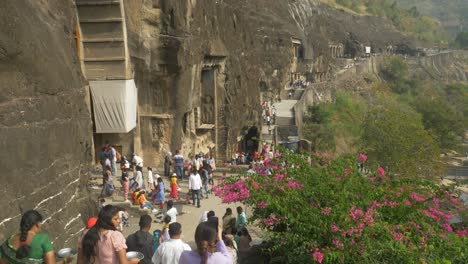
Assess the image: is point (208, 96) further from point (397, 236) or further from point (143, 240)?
point (143, 240)

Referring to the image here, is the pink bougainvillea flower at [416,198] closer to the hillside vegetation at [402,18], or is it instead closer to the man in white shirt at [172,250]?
the man in white shirt at [172,250]

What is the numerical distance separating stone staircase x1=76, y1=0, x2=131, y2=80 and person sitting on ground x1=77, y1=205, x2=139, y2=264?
43.4 feet

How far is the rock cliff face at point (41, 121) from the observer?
7.79m

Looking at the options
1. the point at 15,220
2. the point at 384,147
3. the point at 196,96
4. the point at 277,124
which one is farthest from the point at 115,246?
the point at 277,124

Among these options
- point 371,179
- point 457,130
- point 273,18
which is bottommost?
point 457,130

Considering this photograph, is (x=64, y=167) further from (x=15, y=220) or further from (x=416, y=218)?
(x=416, y=218)

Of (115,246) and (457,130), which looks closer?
(115,246)

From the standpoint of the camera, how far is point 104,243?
5250mm

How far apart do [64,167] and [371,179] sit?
5886 millimetres

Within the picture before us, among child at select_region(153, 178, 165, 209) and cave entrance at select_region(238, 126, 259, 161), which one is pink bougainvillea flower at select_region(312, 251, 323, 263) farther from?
cave entrance at select_region(238, 126, 259, 161)

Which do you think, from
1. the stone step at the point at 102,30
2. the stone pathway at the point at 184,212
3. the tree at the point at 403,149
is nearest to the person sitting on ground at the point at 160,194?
the stone pathway at the point at 184,212

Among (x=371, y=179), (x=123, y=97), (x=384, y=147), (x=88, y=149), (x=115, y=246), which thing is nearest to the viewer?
(x=115, y=246)

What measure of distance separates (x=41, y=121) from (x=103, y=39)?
31.2 feet

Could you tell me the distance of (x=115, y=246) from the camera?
5230 mm
